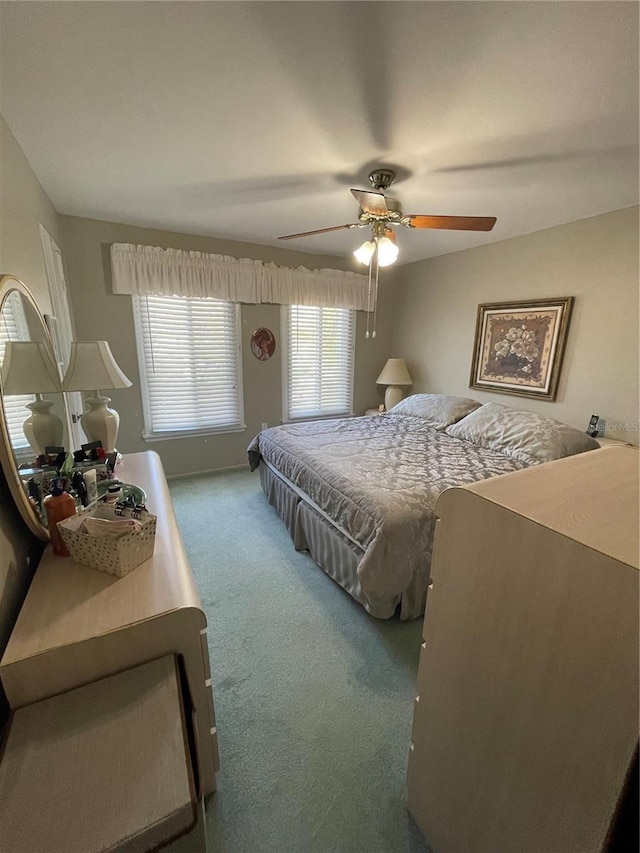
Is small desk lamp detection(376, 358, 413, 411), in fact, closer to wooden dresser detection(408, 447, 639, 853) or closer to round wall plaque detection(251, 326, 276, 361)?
round wall plaque detection(251, 326, 276, 361)

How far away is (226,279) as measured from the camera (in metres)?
3.55

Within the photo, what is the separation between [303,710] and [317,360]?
353cm

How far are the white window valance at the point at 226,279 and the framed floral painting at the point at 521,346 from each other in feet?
5.17

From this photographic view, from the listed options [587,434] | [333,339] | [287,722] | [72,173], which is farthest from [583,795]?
[333,339]

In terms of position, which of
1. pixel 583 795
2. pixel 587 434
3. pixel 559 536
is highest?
pixel 559 536

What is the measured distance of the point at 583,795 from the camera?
0.65 m

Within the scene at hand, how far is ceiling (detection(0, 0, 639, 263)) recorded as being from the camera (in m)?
1.12

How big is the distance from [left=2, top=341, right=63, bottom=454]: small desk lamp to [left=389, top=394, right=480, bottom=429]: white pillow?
9.83 feet

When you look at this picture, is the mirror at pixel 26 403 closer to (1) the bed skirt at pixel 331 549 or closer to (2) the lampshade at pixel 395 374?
(1) the bed skirt at pixel 331 549

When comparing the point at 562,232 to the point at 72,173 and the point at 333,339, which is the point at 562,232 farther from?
the point at 72,173

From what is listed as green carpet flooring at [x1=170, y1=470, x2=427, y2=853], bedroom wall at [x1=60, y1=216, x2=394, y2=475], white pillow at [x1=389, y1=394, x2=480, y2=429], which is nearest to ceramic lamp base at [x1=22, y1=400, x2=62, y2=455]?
green carpet flooring at [x1=170, y1=470, x2=427, y2=853]

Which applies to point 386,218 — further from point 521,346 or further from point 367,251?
point 521,346

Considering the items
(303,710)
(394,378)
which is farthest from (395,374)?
(303,710)

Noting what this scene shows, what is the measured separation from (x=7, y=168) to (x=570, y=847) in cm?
297
